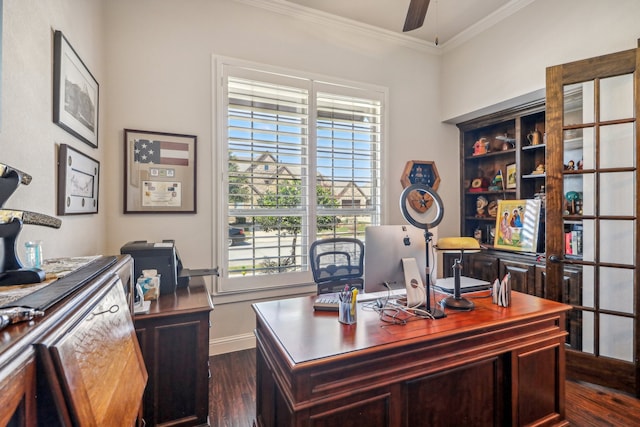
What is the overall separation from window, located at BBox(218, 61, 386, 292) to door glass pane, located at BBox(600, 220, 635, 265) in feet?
6.27

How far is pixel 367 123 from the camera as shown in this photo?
3.43m

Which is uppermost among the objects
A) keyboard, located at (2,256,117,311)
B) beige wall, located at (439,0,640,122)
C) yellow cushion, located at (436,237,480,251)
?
beige wall, located at (439,0,640,122)

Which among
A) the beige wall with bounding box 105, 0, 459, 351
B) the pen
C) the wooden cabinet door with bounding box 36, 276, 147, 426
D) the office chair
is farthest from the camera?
the office chair

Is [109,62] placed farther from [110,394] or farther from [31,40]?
[110,394]

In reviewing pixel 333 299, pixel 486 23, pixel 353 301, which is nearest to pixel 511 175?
pixel 486 23

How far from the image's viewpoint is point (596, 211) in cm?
235

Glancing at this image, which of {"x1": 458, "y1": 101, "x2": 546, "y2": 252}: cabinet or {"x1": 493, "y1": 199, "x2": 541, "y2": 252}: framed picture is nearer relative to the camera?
{"x1": 493, "y1": 199, "x2": 541, "y2": 252}: framed picture

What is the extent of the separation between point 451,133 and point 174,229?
345cm

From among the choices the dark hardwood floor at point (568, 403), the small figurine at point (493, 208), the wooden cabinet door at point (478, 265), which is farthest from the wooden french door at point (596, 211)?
the small figurine at point (493, 208)

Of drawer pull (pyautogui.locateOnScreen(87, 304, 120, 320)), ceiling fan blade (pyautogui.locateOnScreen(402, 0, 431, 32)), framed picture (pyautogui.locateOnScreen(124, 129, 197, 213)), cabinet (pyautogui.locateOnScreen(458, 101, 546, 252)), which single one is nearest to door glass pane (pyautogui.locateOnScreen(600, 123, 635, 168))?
cabinet (pyautogui.locateOnScreen(458, 101, 546, 252))

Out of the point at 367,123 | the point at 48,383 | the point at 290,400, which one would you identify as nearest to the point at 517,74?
the point at 367,123

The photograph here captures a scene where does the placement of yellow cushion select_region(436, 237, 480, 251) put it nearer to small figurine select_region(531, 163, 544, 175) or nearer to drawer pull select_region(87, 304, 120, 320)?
drawer pull select_region(87, 304, 120, 320)

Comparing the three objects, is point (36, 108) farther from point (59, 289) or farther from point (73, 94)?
point (59, 289)

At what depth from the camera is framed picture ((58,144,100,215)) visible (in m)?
1.61
